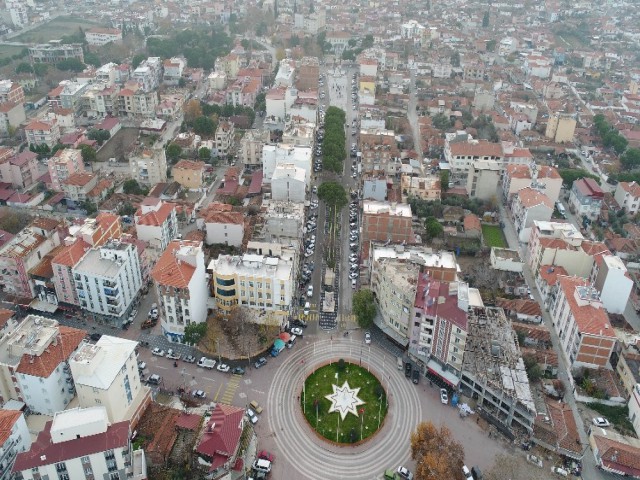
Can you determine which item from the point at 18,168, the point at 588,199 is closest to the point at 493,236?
the point at 588,199

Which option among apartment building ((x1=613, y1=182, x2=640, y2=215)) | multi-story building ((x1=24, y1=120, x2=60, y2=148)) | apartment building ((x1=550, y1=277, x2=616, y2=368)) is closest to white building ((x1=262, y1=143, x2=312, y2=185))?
apartment building ((x1=550, y1=277, x2=616, y2=368))

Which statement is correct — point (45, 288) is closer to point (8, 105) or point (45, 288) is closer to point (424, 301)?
point (424, 301)

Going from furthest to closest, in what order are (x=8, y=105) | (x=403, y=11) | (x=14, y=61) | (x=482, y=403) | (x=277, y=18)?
(x=403, y=11) → (x=277, y=18) → (x=14, y=61) → (x=8, y=105) → (x=482, y=403)

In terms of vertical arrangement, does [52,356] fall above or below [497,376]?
above

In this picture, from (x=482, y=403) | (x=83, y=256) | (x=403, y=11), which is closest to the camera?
(x=482, y=403)

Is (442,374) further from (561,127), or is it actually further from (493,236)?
(561,127)

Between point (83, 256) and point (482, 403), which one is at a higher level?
point (83, 256)

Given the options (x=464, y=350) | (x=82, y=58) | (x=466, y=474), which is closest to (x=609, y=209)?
(x=464, y=350)

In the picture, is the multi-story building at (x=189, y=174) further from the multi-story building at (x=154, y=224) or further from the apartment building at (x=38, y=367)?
the apartment building at (x=38, y=367)

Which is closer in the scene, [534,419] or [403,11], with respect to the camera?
[534,419]
